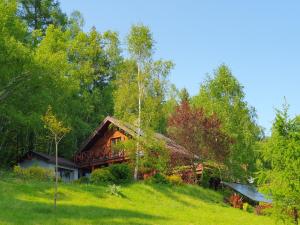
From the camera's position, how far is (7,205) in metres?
23.5

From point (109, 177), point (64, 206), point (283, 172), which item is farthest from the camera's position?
point (109, 177)

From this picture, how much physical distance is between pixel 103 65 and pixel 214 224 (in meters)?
45.5

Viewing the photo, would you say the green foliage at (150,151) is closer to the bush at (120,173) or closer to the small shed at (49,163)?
the bush at (120,173)

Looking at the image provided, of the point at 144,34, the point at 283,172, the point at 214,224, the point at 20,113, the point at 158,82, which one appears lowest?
the point at 214,224

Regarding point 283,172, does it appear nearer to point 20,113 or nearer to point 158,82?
point 158,82

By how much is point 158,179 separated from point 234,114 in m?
17.4

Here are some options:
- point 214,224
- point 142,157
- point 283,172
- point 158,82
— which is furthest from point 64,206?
point 158,82

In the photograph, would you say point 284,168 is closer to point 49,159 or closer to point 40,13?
point 49,159

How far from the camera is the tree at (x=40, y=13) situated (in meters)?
60.9

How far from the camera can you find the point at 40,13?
62469mm

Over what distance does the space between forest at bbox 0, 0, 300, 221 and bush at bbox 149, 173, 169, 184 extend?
4.16 meters

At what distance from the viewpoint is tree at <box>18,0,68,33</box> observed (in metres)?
60.9

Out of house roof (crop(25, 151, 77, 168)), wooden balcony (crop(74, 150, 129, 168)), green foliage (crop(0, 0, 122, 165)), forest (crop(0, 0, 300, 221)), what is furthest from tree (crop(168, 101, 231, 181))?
house roof (crop(25, 151, 77, 168))

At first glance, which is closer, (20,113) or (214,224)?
(214,224)
